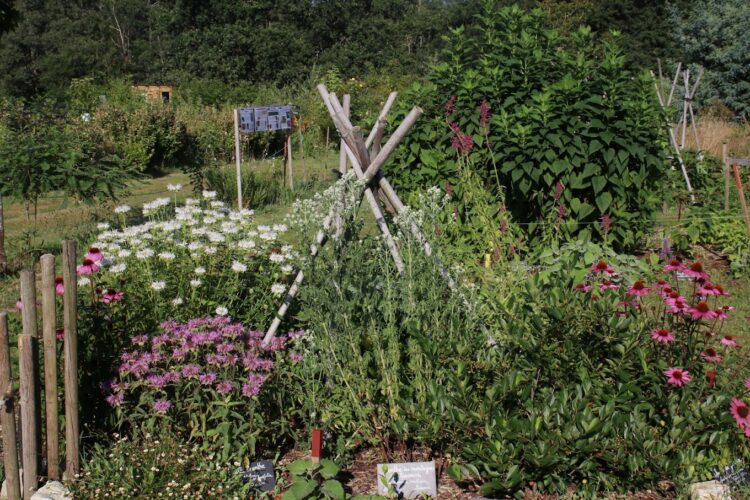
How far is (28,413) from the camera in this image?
3162 mm

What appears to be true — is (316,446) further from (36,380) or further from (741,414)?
(741,414)

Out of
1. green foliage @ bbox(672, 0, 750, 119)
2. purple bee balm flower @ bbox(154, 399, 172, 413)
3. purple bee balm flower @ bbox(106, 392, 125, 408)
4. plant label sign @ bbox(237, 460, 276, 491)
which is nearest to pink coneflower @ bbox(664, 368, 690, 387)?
plant label sign @ bbox(237, 460, 276, 491)

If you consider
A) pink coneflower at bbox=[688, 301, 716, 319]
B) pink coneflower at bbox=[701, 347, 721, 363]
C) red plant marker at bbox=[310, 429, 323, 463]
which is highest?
pink coneflower at bbox=[688, 301, 716, 319]

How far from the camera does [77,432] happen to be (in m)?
3.28

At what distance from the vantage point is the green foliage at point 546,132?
19.8ft

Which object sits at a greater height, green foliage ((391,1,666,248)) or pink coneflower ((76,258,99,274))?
green foliage ((391,1,666,248))

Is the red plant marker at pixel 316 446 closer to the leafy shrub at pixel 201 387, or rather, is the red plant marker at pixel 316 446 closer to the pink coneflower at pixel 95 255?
the leafy shrub at pixel 201 387

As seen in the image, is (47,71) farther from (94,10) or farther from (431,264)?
(431,264)

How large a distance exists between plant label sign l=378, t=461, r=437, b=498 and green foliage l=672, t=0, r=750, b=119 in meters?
18.3

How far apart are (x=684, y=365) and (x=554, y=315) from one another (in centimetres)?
70

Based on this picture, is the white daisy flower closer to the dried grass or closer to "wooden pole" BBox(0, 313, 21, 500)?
"wooden pole" BBox(0, 313, 21, 500)

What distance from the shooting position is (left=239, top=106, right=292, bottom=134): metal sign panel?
34.2 ft

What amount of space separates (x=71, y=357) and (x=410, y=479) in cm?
150

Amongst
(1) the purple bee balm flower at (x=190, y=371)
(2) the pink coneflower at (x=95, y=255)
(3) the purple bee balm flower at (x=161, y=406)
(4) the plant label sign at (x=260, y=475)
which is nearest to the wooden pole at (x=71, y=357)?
(3) the purple bee balm flower at (x=161, y=406)
